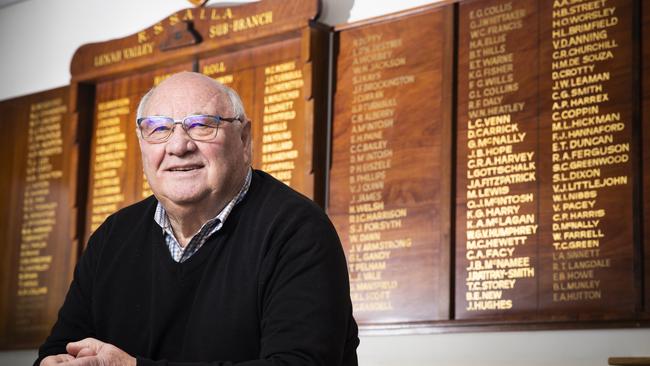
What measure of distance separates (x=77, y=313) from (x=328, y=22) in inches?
97.5

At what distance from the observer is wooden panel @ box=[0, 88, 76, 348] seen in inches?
204

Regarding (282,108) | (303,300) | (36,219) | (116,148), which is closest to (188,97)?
(303,300)

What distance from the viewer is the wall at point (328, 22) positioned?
3443mm

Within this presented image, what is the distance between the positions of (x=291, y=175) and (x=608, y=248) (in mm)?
1411

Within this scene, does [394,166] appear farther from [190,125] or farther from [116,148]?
[190,125]

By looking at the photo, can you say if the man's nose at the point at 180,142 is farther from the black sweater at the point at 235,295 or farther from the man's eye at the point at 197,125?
the black sweater at the point at 235,295

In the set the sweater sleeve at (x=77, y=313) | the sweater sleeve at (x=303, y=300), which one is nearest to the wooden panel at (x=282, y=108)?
the sweater sleeve at (x=77, y=313)

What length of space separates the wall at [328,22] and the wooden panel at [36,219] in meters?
0.12

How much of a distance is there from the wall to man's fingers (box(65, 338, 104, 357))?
6.68 ft

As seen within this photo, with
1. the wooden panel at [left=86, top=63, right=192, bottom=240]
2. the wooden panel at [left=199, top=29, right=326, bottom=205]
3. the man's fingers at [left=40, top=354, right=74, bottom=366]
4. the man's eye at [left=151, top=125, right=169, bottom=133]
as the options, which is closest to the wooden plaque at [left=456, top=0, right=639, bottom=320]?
the wooden panel at [left=199, top=29, right=326, bottom=205]

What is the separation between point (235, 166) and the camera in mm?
2041

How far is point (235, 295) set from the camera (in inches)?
74.3

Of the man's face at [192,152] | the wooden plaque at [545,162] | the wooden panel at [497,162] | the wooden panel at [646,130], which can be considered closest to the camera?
the man's face at [192,152]

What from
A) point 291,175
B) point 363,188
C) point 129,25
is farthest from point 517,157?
point 129,25
